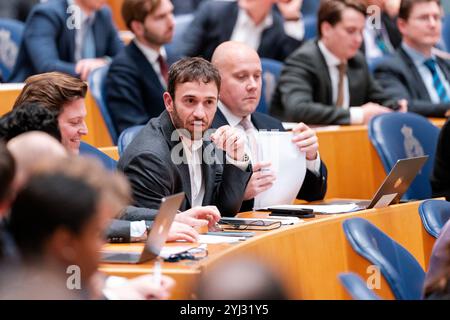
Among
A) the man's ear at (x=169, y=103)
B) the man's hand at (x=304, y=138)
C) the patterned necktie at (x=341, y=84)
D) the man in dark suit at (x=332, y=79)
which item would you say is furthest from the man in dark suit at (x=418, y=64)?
the man's ear at (x=169, y=103)

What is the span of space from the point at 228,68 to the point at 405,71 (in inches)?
73.8

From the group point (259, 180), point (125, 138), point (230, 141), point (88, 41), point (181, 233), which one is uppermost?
point (88, 41)

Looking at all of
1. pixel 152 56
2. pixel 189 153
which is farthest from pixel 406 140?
pixel 189 153

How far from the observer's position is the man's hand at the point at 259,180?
152 inches

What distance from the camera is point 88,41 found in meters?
5.77

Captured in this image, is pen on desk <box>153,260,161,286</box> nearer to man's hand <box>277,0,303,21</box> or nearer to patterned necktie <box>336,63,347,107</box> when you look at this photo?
patterned necktie <box>336,63,347,107</box>

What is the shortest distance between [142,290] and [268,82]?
3222 mm

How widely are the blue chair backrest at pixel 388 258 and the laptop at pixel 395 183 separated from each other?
0.80 m

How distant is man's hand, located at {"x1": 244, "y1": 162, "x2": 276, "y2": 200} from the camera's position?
3873 millimetres

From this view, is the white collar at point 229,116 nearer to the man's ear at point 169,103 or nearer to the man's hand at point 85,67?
the man's ear at point 169,103

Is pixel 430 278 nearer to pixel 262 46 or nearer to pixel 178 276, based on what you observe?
pixel 178 276

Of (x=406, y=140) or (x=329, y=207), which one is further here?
(x=406, y=140)

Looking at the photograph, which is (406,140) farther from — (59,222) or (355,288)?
(59,222)

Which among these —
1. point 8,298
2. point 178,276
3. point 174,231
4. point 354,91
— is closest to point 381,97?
point 354,91
